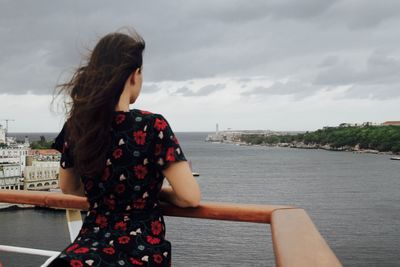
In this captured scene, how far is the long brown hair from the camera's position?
1.02 meters

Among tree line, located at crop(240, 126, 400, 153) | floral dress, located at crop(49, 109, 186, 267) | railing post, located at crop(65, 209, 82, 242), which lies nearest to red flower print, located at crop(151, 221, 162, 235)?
floral dress, located at crop(49, 109, 186, 267)

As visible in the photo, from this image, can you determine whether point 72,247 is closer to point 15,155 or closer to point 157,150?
point 157,150

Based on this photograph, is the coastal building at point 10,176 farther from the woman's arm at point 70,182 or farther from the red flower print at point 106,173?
the red flower print at point 106,173

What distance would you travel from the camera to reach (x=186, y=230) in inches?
801

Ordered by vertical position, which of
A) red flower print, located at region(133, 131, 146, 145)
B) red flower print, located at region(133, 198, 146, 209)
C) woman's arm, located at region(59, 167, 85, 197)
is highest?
red flower print, located at region(133, 131, 146, 145)

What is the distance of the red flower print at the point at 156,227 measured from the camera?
1042 millimetres

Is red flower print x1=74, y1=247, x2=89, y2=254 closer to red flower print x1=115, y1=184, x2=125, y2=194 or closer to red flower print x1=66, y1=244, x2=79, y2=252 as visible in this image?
red flower print x1=66, y1=244, x2=79, y2=252

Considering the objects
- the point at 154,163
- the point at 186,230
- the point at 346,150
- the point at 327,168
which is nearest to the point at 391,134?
the point at 346,150

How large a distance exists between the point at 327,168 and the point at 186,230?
96.3ft

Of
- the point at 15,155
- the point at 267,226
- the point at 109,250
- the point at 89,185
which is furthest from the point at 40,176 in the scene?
the point at 109,250

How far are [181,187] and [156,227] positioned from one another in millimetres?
123

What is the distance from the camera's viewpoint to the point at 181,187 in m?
1.13

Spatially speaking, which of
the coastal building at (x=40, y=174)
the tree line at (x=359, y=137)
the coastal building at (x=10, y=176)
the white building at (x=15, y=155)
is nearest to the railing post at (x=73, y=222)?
the coastal building at (x=40, y=174)

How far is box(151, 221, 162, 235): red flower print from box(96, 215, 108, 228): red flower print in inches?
4.1
